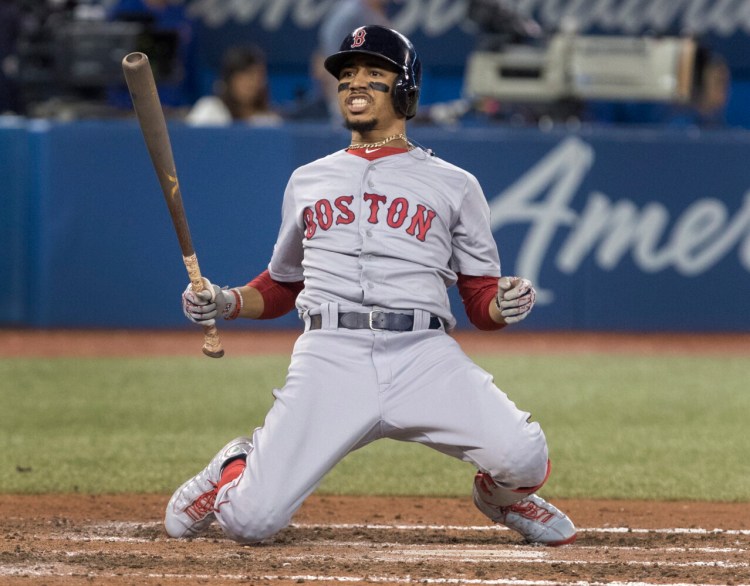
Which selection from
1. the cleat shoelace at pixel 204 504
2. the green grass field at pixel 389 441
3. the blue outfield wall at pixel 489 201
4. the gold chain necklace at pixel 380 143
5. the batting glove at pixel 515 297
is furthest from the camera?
the blue outfield wall at pixel 489 201

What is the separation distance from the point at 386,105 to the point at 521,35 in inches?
279

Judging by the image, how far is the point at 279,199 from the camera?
1042 centimetres

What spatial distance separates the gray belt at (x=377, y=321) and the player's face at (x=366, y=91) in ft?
2.03

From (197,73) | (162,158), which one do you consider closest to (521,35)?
(197,73)

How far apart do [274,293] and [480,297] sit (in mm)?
696

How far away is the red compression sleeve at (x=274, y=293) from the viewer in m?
4.65

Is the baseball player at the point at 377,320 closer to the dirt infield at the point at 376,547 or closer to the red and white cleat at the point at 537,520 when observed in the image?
the red and white cleat at the point at 537,520

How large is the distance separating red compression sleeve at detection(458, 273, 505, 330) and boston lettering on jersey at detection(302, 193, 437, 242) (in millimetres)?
258

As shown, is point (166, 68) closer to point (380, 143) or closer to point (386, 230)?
point (380, 143)

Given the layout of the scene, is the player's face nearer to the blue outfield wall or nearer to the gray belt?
the gray belt

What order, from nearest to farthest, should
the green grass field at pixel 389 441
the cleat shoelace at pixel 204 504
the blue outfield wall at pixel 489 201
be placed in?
the cleat shoelace at pixel 204 504, the green grass field at pixel 389 441, the blue outfield wall at pixel 489 201

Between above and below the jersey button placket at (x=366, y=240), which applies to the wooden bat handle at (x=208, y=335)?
below

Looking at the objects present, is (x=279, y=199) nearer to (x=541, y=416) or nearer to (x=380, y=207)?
(x=541, y=416)

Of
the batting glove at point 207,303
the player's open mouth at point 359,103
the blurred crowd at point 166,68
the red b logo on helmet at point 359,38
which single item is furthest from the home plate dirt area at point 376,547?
the blurred crowd at point 166,68
